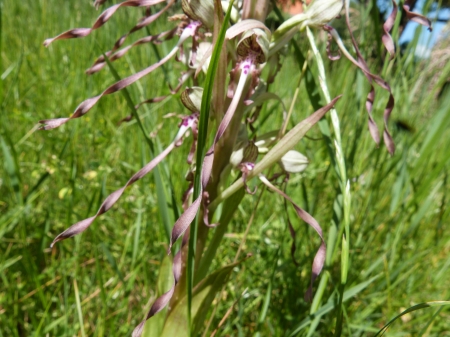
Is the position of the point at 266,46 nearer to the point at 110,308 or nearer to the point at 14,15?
the point at 110,308

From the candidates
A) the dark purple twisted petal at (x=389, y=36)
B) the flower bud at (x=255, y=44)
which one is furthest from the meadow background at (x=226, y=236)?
the flower bud at (x=255, y=44)

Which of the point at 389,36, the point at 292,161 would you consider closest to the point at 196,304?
the point at 292,161

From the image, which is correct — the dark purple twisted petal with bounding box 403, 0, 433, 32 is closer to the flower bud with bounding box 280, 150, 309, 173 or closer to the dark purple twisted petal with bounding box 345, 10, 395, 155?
the dark purple twisted petal with bounding box 345, 10, 395, 155

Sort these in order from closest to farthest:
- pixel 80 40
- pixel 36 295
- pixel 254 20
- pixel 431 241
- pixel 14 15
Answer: pixel 254 20 → pixel 36 295 → pixel 431 241 → pixel 80 40 → pixel 14 15

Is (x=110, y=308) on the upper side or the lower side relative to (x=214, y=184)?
lower

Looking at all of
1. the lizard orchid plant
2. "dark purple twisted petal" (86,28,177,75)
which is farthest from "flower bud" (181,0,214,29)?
"dark purple twisted petal" (86,28,177,75)

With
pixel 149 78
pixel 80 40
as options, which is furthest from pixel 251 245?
pixel 80 40

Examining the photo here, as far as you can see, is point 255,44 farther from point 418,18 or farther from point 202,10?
point 418,18
